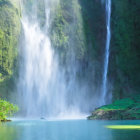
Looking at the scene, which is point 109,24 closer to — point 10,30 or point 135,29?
point 135,29

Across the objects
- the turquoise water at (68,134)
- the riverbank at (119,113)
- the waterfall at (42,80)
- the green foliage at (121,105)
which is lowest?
the turquoise water at (68,134)

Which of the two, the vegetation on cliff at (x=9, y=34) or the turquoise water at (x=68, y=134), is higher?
the vegetation on cliff at (x=9, y=34)

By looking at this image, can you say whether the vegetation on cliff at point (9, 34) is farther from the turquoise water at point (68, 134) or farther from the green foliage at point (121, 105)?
the turquoise water at point (68, 134)

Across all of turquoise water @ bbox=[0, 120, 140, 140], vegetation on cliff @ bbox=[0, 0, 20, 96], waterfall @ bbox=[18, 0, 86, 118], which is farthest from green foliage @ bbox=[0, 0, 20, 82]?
turquoise water @ bbox=[0, 120, 140, 140]

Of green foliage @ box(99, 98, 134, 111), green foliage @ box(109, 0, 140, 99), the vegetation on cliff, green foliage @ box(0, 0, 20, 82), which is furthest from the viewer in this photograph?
green foliage @ box(109, 0, 140, 99)

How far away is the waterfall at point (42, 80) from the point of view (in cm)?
3978

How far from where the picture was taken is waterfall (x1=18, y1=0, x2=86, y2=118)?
39.8 metres

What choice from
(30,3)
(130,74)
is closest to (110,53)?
(130,74)

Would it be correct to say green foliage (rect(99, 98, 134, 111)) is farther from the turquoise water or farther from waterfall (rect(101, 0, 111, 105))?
the turquoise water

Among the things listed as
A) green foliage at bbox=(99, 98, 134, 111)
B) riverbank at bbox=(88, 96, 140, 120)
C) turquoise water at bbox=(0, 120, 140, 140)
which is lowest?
turquoise water at bbox=(0, 120, 140, 140)

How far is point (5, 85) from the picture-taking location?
3947 cm

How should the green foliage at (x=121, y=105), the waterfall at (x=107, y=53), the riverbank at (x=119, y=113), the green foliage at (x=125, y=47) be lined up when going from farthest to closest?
the green foliage at (x=125, y=47), the waterfall at (x=107, y=53), the green foliage at (x=121, y=105), the riverbank at (x=119, y=113)

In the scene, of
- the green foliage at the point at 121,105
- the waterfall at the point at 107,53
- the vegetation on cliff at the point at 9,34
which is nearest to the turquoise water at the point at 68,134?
the green foliage at the point at 121,105

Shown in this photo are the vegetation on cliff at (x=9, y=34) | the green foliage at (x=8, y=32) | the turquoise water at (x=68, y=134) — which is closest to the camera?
the turquoise water at (x=68, y=134)
